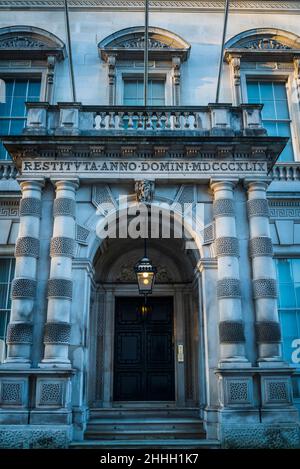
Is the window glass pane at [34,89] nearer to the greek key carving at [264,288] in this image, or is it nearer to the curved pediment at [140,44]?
the curved pediment at [140,44]

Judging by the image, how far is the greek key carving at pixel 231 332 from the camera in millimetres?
9070

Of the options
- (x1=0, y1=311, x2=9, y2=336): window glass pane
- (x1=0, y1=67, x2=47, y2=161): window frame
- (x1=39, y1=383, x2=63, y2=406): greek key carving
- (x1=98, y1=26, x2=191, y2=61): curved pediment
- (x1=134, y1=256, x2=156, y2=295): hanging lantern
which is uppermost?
(x1=98, y1=26, x2=191, y2=61): curved pediment

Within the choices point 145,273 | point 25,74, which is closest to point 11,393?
point 145,273

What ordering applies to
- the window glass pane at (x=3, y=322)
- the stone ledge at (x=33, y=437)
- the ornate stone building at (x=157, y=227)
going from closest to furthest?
1. the stone ledge at (x=33, y=437)
2. the ornate stone building at (x=157, y=227)
3. the window glass pane at (x=3, y=322)

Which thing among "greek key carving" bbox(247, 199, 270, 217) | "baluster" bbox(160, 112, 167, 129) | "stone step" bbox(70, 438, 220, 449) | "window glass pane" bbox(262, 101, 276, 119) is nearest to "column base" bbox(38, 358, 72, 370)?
"stone step" bbox(70, 438, 220, 449)

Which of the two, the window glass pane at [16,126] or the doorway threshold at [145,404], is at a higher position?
the window glass pane at [16,126]

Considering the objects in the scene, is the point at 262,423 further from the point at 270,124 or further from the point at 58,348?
the point at 270,124

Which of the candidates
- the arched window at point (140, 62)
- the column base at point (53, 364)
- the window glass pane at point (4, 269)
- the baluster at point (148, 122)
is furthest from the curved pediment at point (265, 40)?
the column base at point (53, 364)

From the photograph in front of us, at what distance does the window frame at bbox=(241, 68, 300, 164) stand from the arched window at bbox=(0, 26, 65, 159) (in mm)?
5806

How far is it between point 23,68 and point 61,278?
8.08 metres

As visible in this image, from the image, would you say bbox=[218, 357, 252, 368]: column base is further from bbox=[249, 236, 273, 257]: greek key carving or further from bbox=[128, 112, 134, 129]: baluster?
bbox=[128, 112, 134, 129]: baluster

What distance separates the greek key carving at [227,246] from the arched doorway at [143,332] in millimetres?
2021

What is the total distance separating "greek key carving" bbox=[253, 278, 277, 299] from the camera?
9352 millimetres

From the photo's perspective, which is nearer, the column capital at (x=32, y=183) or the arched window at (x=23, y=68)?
the column capital at (x=32, y=183)
